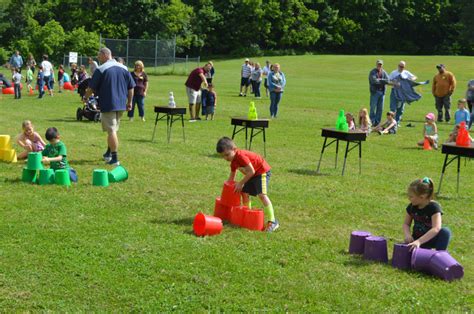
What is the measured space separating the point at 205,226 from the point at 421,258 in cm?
237

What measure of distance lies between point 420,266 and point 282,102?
902 inches

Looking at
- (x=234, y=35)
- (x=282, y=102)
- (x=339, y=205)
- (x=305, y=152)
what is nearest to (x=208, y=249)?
(x=339, y=205)

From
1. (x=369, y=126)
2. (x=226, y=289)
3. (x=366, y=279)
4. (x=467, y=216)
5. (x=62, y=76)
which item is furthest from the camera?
(x=62, y=76)

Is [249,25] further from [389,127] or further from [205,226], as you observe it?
[205,226]

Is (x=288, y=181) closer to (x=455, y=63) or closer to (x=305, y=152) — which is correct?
(x=305, y=152)

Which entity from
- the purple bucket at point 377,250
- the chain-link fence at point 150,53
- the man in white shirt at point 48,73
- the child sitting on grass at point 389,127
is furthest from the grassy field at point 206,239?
the chain-link fence at point 150,53

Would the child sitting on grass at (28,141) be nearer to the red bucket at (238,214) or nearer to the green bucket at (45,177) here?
the green bucket at (45,177)

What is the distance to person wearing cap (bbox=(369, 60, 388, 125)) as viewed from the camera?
2022 cm

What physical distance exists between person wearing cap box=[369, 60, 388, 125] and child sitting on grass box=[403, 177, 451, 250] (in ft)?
45.4

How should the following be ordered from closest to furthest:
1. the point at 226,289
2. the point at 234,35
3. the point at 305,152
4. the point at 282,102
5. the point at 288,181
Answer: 1. the point at 226,289
2. the point at 288,181
3. the point at 305,152
4. the point at 282,102
5. the point at 234,35

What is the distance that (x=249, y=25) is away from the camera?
7938 centimetres

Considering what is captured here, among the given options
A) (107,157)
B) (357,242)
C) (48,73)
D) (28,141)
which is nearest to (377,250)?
(357,242)

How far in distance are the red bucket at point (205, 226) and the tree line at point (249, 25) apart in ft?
186

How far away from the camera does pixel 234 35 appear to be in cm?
7969
